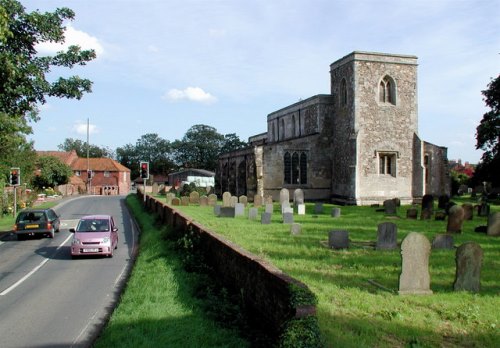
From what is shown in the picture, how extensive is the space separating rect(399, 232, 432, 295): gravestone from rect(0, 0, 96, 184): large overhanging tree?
9920 mm

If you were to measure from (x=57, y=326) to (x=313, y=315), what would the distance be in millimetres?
5473

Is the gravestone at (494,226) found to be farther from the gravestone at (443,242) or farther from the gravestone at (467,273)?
the gravestone at (467,273)

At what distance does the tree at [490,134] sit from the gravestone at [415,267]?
34856 millimetres

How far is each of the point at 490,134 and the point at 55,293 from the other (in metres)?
39.5

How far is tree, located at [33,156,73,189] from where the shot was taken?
6700 centimetres

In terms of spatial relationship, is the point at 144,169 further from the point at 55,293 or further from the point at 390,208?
the point at 55,293

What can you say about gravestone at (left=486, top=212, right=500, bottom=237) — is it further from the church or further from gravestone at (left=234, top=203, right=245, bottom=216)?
the church

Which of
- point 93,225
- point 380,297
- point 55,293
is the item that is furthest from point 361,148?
point 55,293

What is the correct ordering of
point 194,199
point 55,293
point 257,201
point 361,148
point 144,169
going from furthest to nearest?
point 194,199 → point 361,148 → point 144,169 → point 257,201 → point 55,293

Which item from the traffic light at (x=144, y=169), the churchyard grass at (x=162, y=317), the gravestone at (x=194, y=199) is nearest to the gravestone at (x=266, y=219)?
the churchyard grass at (x=162, y=317)

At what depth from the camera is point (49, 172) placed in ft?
221

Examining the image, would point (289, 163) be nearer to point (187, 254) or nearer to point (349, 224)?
point (349, 224)

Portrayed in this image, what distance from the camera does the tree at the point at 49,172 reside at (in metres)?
67.0

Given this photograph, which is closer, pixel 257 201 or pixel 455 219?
pixel 455 219
